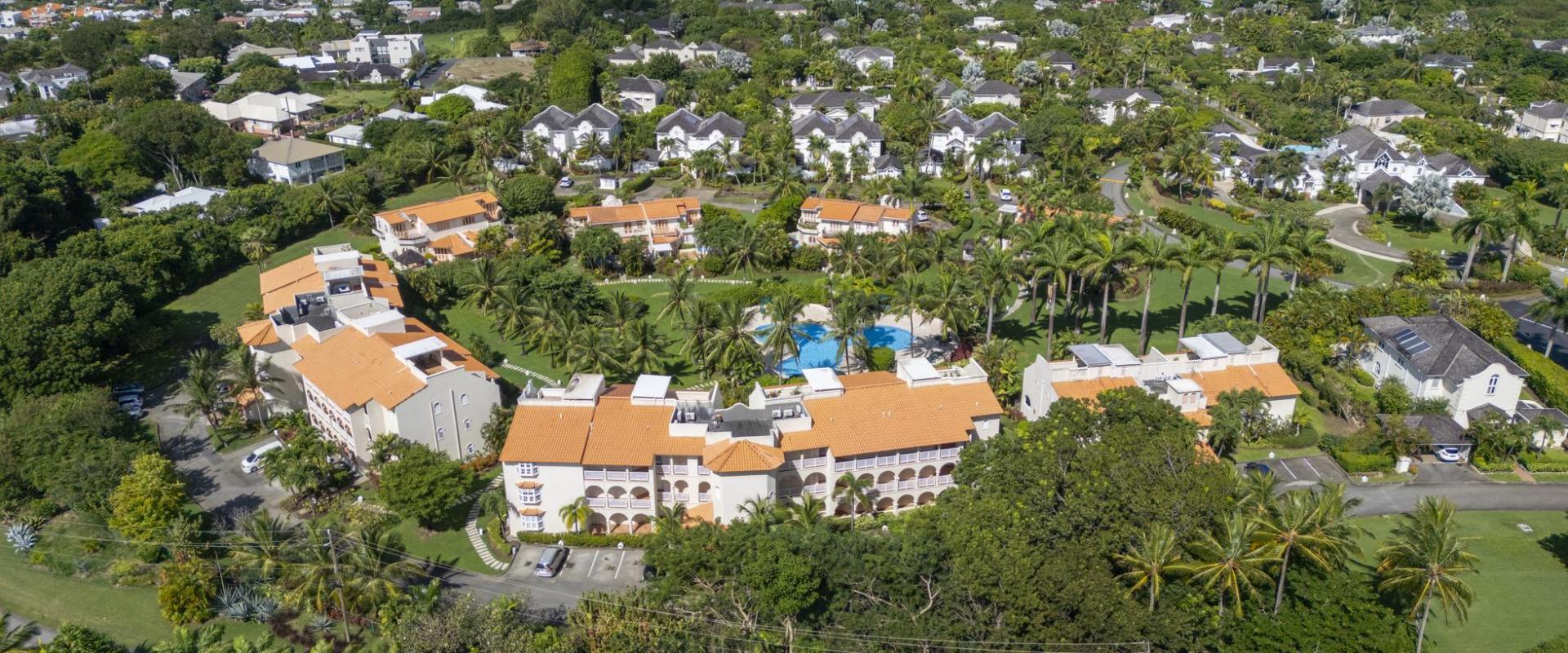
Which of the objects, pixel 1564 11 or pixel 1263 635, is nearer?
pixel 1263 635

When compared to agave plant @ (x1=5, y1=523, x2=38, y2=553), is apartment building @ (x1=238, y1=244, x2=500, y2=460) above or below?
above

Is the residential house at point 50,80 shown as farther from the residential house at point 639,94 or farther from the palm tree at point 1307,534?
the palm tree at point 1307,534

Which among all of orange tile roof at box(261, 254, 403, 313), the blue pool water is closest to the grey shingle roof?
the blue pool water

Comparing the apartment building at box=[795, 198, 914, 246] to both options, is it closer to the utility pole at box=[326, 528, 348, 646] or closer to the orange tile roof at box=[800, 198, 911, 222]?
the orange tile roof at box=[800, 198, 911, 222]

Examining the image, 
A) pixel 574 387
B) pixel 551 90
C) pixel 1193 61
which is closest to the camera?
pixel 574 387

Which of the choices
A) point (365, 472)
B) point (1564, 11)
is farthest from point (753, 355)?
point (1564, 11)

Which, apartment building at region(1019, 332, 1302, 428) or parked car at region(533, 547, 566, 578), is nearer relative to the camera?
parked car at region(533, 547, 566, 578)

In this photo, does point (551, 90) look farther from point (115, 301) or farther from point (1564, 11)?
point (1564, 11)

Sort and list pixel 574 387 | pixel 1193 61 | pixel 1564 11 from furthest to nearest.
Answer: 1. pixel 1564 11
2. pixel 1193 61
3. pixel 574 387
